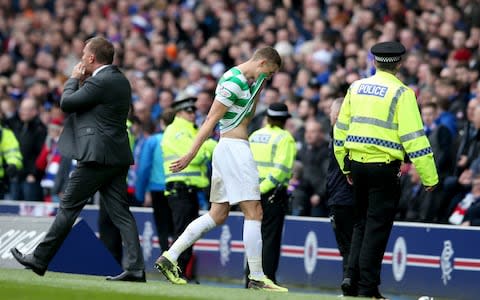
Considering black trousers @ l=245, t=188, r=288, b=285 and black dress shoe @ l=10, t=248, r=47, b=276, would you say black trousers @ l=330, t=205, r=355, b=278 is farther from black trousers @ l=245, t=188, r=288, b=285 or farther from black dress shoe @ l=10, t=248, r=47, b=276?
black dress shoe @ l=10, t=248, r=47, b=276

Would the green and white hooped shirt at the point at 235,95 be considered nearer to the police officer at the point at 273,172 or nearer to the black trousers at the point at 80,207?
the black trousers at the point at 80,207

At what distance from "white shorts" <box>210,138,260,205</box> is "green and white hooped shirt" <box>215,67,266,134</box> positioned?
0.20 metres

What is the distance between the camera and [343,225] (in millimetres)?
15078

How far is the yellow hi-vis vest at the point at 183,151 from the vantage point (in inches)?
696

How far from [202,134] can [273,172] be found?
11.4 feet

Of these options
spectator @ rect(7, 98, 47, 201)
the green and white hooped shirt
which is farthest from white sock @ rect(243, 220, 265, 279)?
spectator @ rect(7, 98, 47, 201)

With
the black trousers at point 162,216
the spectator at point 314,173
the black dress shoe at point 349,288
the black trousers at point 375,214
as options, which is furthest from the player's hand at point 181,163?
the spectator at point 314,173

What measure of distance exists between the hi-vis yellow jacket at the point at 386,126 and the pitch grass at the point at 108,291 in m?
1.48

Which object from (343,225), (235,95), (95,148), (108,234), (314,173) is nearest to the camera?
(235,95)

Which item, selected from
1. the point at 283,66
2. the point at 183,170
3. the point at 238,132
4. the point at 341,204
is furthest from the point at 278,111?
the point at 283,66

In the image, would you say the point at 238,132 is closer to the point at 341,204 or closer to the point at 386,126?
the point at 386,126

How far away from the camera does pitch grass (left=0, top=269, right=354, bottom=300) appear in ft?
38.7

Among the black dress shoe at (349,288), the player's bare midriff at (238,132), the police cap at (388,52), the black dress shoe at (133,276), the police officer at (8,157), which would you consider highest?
the police cap at (388,52)

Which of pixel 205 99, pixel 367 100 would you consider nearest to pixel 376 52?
pixel 367 100
